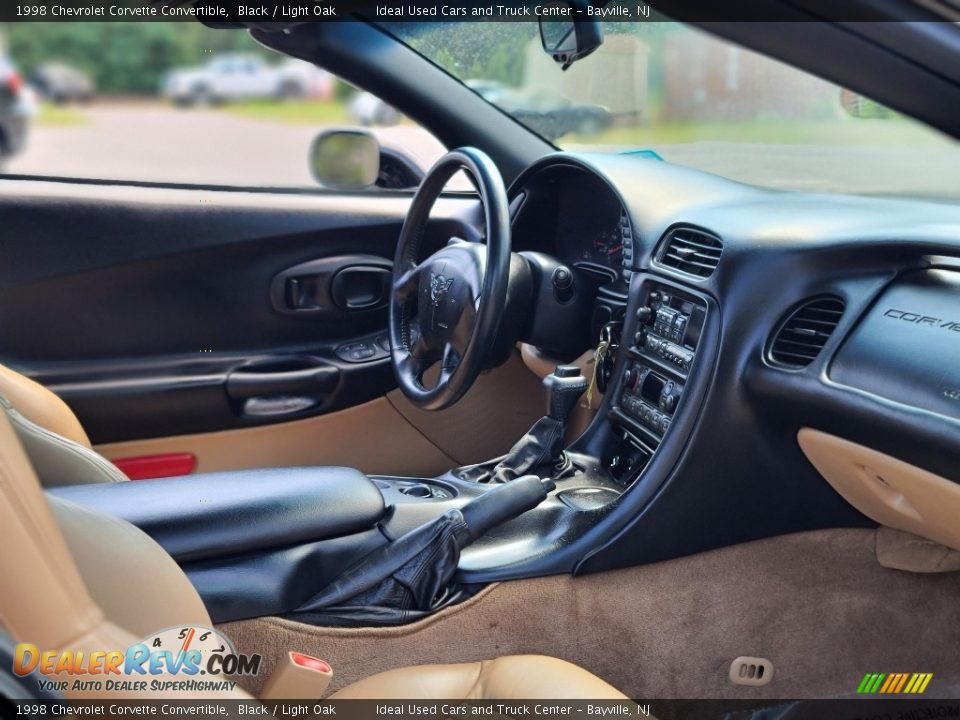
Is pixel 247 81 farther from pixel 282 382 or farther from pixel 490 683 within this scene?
pixel 490 683

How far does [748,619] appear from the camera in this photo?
1707mm

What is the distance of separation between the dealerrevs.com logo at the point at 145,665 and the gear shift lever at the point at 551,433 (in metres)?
1.09

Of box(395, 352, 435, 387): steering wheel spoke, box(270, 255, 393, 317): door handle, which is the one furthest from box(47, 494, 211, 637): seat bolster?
box(270, 255, 393, 317): door handle

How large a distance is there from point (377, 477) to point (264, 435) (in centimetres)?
51

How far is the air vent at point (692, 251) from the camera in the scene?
1.74 metres

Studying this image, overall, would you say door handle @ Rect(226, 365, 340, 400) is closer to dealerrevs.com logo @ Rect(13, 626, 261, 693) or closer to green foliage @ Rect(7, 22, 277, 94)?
green foliage @ Rect(7, 22, 277, 94)

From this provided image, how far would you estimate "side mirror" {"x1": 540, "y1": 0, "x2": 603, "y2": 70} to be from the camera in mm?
1663

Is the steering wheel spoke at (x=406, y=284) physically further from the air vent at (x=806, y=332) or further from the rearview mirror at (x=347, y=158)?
the air vent at (x=806, y=332)

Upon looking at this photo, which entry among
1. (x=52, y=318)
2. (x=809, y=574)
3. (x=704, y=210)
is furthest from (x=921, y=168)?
(x=52, y=318)

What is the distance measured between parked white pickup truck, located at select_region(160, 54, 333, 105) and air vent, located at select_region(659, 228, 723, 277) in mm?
965

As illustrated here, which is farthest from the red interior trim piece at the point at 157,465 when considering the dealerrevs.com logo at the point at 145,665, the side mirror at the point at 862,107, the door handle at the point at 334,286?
the side mirror at the point at 862,107

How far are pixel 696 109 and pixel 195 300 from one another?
1213 mm

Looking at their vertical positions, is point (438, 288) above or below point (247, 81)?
below

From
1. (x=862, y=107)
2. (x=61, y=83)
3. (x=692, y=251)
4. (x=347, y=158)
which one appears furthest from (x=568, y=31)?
(x=61, y=83)
